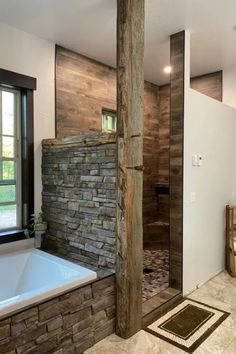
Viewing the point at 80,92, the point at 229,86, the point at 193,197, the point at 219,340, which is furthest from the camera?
the point at 229,86

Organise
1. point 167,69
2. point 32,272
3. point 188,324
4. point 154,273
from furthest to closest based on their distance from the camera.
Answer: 1. point 167,69
2. point 154,273
3. point 32,272
4. point 188,324

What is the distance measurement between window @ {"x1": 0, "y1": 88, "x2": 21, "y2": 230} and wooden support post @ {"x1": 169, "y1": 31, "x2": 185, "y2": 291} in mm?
1568

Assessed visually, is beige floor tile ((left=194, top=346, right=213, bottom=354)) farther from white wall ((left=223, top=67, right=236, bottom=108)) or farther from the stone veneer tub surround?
white wall ((left=223, top=67, right=236, bottom=108))

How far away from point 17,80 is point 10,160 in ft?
2.55

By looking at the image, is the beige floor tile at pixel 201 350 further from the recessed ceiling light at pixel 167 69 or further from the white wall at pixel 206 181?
the recessed ceiling light at pixel 167 69

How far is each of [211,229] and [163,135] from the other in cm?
190

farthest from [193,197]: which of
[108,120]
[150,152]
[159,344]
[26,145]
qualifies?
[26,145]

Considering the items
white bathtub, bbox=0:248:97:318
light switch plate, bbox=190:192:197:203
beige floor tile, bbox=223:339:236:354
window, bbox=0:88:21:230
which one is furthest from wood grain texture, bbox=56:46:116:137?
beige floor tile, bbox=223:339:236:354

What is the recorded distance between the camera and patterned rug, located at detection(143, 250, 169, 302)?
283 centimetres

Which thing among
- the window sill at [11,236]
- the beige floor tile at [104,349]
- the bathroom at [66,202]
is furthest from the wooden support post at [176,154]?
the window sill at [11,236]

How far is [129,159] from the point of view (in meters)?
2.07

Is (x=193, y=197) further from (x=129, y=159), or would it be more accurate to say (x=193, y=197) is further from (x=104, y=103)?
(x=104, y=103)

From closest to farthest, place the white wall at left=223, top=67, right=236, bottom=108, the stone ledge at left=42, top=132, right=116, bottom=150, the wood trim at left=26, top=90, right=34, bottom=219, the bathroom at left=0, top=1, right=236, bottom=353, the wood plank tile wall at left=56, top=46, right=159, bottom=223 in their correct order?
Answer: the bathroom at left=0, top=1, right=236, bottom=353 < the stone ledge at left=42, top=132, right=116, bottom=150 < the wood trim at left=26, top=90, right=34, bottom=219 < the wood plank tile wall at left=56, top=46, right=159, bottom=223 < the white wall at left=223, top=67, right=236, bottom=108

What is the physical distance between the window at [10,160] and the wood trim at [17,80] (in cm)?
11
